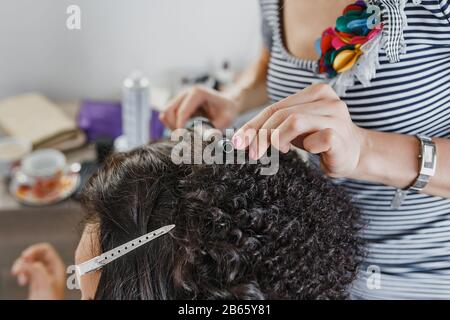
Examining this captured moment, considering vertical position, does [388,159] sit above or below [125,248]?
above

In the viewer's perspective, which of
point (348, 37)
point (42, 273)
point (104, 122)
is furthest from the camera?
point (104, 122)

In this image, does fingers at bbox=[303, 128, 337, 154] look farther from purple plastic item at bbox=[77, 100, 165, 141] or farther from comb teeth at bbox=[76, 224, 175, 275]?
purple plastic item at bbox=[77, 100, 165, 141]

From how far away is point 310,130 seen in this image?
0.52 m

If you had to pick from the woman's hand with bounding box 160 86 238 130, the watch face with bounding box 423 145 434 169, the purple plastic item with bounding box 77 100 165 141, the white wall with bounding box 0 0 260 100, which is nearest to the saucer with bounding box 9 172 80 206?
the purple plastic item with bounding box 77 100 165 141

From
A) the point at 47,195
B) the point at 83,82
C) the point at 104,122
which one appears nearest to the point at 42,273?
the point at 47,195

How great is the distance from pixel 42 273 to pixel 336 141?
2.38 feet

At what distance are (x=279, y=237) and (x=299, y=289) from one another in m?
0.07

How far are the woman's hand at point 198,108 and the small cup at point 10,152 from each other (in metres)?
0.60

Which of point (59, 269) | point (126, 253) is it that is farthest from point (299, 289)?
point (59, 269)

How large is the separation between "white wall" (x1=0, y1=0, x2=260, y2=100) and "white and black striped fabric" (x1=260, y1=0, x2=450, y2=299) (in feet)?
1.92

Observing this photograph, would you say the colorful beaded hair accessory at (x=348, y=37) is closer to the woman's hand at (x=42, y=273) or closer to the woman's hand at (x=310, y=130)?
the woman's hand at (x=310, y=130)

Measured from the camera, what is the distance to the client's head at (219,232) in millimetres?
546

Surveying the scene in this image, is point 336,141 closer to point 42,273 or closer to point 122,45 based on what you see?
point 42,273

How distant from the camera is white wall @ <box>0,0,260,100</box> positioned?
130cm
